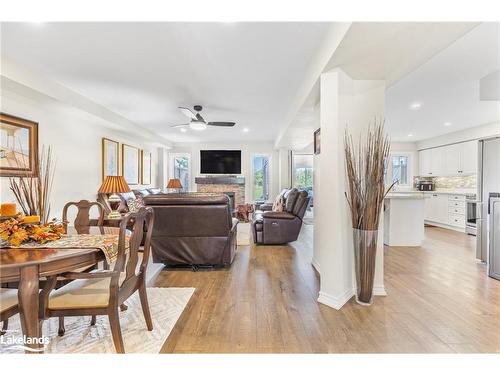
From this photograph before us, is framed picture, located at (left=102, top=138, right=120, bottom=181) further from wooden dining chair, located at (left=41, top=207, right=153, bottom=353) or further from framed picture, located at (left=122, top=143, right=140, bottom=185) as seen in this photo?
wooden dining chair, located at (left=41, top=207, right=153, bottom=353)

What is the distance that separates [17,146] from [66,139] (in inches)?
36.3

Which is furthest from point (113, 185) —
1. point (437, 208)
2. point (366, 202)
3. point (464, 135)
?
point (464, 135)

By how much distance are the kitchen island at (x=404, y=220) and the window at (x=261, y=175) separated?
4265 mm

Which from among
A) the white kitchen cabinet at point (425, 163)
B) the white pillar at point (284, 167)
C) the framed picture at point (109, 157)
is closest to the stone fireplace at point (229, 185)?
the white pillar at point (284, 167)

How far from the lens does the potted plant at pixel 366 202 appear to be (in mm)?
2203

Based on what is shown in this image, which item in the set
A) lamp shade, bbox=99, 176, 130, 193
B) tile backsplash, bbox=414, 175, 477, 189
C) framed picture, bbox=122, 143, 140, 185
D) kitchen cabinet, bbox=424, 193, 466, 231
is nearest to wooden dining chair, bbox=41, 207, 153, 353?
lamp shade, bbox=99, 176, 130, 193

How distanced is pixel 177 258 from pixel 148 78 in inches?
96.0

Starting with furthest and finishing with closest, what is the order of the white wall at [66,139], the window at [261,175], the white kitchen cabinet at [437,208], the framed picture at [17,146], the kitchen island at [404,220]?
the window at [261,175]
the white kitchen cabinet at [437,208]
the kitchen island at [404,220]
the white wall at [66,139]
the framed picture at [17,146]

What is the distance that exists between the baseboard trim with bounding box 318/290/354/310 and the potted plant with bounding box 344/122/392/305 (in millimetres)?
116

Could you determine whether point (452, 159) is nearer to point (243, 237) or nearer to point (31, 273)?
point (243, 237)

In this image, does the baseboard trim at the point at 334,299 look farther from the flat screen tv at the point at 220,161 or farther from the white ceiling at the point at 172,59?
the flat screen tv at the point at 220,161

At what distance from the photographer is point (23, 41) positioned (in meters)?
2.40

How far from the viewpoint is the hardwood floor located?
1712 mm
